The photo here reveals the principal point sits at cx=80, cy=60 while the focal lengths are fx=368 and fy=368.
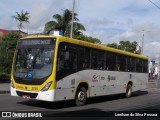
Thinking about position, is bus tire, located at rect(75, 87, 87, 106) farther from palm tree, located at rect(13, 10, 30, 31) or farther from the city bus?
palm tree, located at rect(13, 10, 30, 31)

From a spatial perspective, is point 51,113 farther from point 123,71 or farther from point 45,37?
point 123,71

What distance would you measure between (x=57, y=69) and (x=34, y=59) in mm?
1072

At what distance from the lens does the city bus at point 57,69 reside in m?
14.6

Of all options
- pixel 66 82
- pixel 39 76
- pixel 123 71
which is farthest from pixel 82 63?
pixel 123 71

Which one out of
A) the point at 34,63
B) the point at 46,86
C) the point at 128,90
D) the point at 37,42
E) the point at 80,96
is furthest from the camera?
the point at 128,90

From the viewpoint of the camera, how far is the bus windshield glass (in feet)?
48.3

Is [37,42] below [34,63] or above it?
above

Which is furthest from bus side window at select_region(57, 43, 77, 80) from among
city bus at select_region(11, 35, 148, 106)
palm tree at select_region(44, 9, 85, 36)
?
palm tree at select_region(44, 9, 85, 36)

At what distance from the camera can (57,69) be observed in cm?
1474

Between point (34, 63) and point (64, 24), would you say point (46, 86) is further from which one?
point (64, 24)

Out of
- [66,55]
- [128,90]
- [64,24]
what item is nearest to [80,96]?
[66,55]

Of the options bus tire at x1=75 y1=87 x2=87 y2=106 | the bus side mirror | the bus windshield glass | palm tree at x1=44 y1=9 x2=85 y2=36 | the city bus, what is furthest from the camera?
palm tree at x1=44 y1=9 x2=85 y2=36

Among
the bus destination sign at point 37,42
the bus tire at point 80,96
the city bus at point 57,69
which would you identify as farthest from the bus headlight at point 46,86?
the bus tire at point 80,96

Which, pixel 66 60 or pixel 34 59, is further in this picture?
pixel 66 60
